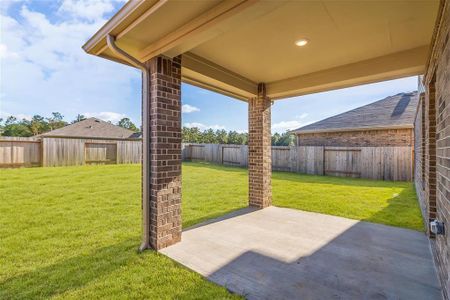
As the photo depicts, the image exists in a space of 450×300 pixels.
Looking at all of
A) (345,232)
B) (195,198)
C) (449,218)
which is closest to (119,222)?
(195,198)

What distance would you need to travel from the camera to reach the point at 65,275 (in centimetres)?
244

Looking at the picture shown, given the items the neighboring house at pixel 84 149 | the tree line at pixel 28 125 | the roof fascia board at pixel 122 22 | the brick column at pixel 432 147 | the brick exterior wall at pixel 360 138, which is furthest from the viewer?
the tree line at pixel 28 125

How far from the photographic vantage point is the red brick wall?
2.99 m

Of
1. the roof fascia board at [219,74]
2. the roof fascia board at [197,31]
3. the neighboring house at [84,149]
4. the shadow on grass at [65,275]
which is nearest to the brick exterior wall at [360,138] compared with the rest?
the roof fascia board at [219,74]

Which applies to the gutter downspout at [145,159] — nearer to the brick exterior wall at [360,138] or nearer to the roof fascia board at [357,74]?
the roof fascia board at [357,74]

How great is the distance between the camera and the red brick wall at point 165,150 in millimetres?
2994

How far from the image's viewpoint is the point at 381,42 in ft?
10.2

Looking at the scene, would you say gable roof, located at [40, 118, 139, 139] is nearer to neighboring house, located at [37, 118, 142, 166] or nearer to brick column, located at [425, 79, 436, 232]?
neighboring house, located at [37, 118, 142, 166]

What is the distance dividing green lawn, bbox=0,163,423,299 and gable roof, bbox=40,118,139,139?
11209 millimetres

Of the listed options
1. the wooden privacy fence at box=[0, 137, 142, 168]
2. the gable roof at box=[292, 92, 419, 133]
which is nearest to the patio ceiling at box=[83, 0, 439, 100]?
the gable roof at box=[292, 92, 419, 133]

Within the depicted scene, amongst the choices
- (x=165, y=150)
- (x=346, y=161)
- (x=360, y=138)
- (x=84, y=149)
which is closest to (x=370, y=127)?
(x=360, y=138)

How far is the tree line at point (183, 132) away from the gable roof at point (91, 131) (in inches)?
528

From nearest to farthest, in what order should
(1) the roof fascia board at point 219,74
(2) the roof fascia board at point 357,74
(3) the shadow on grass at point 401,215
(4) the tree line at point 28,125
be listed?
(2) the roof fascia board at point 357,74
(1) the roof fascia board at point 219,74
(3) the shadow on grass at point 401,215
(4) the tree line at point 28,125

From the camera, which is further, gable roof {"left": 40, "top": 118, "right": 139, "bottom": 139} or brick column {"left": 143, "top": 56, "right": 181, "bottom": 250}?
gable roof {"left": 40, "top": 118, "right": 139, "bottom": 139}
